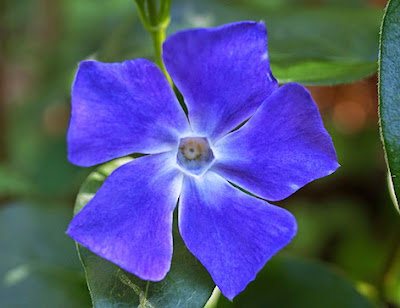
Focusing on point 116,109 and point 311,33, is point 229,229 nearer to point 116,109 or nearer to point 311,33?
point 116,109

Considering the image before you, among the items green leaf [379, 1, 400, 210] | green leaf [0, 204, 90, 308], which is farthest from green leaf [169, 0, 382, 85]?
green leaf [0, 204, 90, 308]

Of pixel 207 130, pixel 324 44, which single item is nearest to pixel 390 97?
pixel 207 130

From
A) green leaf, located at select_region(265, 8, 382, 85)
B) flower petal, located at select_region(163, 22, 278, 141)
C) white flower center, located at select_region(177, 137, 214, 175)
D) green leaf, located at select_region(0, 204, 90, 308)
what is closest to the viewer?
flower petal, located at select_region(163, 22, 278, 141)

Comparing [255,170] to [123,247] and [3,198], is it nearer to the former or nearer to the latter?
[123,247]

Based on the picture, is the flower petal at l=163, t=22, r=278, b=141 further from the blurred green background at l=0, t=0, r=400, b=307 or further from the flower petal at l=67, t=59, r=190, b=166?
the blurred green background at l=0, t=0, r=400, b=307

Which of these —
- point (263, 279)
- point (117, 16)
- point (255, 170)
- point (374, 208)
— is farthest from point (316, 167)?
point (117, 16)

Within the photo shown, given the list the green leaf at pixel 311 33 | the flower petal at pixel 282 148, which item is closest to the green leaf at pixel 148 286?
the flower petal at pixel 282 148

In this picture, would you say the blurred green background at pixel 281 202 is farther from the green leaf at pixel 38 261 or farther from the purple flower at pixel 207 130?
the purple flower at pixel 207 130
